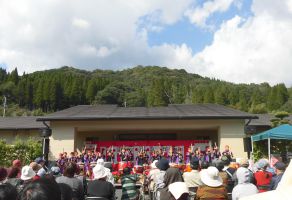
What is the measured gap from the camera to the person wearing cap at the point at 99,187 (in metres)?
5.74

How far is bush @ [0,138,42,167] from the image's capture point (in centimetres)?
2112

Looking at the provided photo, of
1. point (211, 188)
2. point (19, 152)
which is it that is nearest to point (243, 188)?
point (211, 188)

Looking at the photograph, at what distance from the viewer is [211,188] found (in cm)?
482

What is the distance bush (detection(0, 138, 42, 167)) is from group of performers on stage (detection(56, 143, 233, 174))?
9.45 feet

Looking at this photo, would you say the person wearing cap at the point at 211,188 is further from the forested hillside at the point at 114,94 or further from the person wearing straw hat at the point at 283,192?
the forested hillside at the point at 114,94

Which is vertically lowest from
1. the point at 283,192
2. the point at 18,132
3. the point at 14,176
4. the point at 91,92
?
the point at 14,176

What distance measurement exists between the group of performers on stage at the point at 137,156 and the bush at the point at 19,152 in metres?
2.88

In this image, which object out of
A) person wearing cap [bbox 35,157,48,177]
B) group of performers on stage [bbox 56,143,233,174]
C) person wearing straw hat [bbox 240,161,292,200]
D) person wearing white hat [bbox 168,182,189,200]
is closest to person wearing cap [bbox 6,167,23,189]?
person wearing cap [bbox 35,157,48,177]

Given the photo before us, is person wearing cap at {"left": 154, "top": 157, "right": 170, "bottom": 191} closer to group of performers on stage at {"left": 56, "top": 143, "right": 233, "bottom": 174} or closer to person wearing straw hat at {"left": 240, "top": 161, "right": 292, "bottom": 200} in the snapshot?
person wearing straw hat at {"left": 240, "top": 161, "right": 292, "bottom": 200}

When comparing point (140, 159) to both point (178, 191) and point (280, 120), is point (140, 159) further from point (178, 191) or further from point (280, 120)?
point (178, 191)

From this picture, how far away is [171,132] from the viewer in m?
23.2

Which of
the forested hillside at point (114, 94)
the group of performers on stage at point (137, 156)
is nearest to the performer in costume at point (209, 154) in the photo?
the group of performers on stage at point (137, 156)

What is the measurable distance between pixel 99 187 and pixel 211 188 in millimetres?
1794

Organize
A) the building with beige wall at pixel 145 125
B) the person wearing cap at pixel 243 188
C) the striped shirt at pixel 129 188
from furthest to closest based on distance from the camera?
the building with beige wall at pixel 145 125 → the striped shirt at pixel 129 188 → the person wearing cap at pixel 243 188
